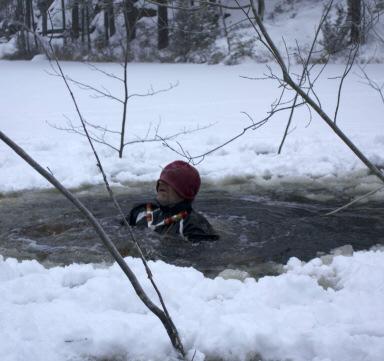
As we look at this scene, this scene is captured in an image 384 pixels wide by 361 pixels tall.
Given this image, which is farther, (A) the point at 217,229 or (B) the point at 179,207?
(A) the point at 217,229

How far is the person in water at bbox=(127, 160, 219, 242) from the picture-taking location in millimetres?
5465

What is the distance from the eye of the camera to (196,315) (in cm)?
316

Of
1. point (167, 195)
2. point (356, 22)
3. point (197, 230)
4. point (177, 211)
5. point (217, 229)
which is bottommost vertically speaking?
point (217, 229)

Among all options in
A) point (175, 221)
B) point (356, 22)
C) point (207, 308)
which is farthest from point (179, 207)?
point (356, 22)

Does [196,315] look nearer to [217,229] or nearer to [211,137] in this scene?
[217,229]

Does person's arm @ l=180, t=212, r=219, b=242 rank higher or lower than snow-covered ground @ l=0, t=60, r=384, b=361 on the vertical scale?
lower

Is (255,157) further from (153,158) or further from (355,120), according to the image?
(355,120)

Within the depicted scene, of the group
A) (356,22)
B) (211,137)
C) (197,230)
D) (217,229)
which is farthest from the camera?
(211,137)

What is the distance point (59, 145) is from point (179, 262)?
459 cm

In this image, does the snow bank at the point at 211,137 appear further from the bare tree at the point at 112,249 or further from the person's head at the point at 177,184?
the bare tree at the point at 112,249

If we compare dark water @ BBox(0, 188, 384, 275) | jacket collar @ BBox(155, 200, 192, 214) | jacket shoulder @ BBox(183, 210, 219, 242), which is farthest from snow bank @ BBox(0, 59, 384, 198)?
jacket shoulder @ BBox(183, 210, 219, 242)

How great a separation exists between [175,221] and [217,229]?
51 cm

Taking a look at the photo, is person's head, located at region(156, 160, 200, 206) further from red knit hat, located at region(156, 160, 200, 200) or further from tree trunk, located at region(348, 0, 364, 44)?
tree trunk, located at region(348, 0, 364, 44)

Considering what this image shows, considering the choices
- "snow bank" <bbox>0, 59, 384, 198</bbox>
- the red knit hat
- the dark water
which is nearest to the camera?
the dark water
